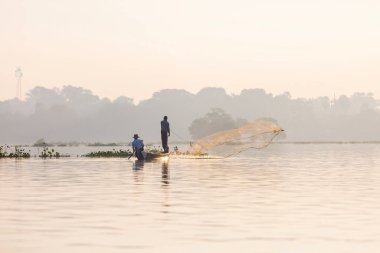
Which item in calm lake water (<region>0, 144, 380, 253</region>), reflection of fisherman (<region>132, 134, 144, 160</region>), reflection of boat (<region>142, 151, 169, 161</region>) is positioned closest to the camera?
calm lake water (<region>0, 144, 380, 253</region>)

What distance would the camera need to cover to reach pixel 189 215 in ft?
70.6

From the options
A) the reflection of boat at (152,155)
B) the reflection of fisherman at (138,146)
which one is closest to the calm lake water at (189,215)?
the reflection of fisherman at (138,146)

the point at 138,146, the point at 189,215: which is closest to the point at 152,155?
the point at 138,146

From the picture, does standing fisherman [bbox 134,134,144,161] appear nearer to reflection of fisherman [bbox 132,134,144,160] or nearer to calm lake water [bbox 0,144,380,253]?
reflection of fisherman [bbox 132,134,144,160]

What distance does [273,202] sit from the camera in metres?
25.3

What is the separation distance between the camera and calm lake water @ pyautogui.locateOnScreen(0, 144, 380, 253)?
16250 millimetres

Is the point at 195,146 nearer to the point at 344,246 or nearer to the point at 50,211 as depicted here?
the point at 50,211

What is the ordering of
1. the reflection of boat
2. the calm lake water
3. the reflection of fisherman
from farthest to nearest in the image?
the reflection of boat < the reflection of fisherman < the calm lake water

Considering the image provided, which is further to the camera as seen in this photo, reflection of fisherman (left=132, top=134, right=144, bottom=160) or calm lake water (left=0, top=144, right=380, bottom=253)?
reflection of fisherman (left=132, top=134, right=144, bottom=160)

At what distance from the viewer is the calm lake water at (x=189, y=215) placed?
1625 cm

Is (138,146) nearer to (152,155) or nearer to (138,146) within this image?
(138,146)

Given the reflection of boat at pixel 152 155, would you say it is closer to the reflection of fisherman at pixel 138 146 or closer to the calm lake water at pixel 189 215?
the reflection of fisherman at pixel 138 146

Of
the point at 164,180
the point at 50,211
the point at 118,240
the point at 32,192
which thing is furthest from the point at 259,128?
the point at 118,240

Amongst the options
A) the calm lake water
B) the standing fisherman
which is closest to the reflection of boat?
the standing fisherman
